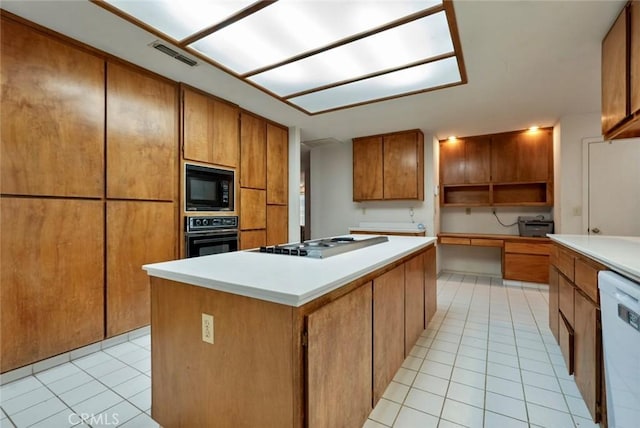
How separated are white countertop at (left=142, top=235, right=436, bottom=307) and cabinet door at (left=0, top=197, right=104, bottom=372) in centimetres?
130

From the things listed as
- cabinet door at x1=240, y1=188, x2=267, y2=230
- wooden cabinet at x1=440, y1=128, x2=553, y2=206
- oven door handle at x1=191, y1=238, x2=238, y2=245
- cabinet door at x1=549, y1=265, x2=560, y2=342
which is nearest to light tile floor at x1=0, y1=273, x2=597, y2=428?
cabinet door at x1=549, y1=265, x2=560, y2=342

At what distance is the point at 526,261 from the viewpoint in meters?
4.25

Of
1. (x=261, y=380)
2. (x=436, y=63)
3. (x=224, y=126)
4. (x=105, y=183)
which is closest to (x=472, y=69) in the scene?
(x=436, y=63)

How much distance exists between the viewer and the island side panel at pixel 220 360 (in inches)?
38.8

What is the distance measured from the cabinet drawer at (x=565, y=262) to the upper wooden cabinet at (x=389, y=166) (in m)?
2.47

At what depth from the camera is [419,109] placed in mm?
3639

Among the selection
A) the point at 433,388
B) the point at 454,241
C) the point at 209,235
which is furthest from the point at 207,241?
the point at 454,241

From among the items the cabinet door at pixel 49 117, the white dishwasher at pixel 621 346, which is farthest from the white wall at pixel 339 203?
the cabinet door at pixel 49 117

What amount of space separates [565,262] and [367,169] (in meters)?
3.29

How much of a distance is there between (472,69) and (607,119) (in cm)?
106

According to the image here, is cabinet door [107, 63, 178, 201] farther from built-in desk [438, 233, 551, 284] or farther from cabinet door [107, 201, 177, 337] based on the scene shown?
built-in desk [438, 233, 551, 284]

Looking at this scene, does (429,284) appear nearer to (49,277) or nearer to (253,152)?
(253,152)

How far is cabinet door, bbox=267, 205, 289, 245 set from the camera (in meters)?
4.08

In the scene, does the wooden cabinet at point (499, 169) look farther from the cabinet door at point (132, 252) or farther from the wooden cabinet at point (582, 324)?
the cabinet door at point (132, 252)
